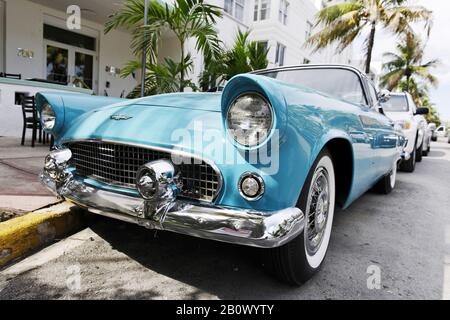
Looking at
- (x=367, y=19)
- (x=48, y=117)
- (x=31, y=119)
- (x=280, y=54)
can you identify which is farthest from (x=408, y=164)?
(x=280, y=54)

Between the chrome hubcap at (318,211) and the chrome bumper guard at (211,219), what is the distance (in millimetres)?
404

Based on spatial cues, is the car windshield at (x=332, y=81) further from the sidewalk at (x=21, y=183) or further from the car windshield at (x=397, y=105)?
the car windshield at (x=397, y=105)

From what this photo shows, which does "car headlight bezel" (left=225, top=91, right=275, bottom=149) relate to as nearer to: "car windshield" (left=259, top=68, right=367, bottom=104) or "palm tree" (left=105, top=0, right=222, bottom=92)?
"car windshield" (left=259, top=68, right=367, bottom=104)

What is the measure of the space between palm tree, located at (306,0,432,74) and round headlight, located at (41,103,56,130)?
1184 centimetres

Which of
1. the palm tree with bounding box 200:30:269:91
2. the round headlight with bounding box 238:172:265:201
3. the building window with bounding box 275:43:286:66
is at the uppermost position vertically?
the building window with bounding box 275:43:286:66

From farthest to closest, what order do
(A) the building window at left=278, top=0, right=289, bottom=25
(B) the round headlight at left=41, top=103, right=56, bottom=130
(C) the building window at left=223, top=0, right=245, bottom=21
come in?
(A) the building window at left=278, top=0, right=289, bottom=25, (C) the building window at left=223, top=0, right=245, bottom=21, (B) the round headlight at left=41, top=103, right=56, bottom=130

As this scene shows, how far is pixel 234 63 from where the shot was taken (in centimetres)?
662

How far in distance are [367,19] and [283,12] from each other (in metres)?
5.30

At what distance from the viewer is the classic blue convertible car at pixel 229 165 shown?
149cm

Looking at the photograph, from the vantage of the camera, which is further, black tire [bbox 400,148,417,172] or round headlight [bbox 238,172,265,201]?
black tire [bbox 400,148,417,172]

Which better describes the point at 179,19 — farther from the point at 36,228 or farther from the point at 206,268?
the point at 206,268

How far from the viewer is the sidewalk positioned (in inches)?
100.0

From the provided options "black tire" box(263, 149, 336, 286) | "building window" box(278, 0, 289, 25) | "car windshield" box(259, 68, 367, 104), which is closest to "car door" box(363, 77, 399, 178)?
"car windshield" box(259, 68, 367, 104)

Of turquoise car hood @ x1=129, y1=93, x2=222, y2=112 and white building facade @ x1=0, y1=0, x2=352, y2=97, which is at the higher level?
white building facade @ x1=0, y1=0, x2=352, y2=97
